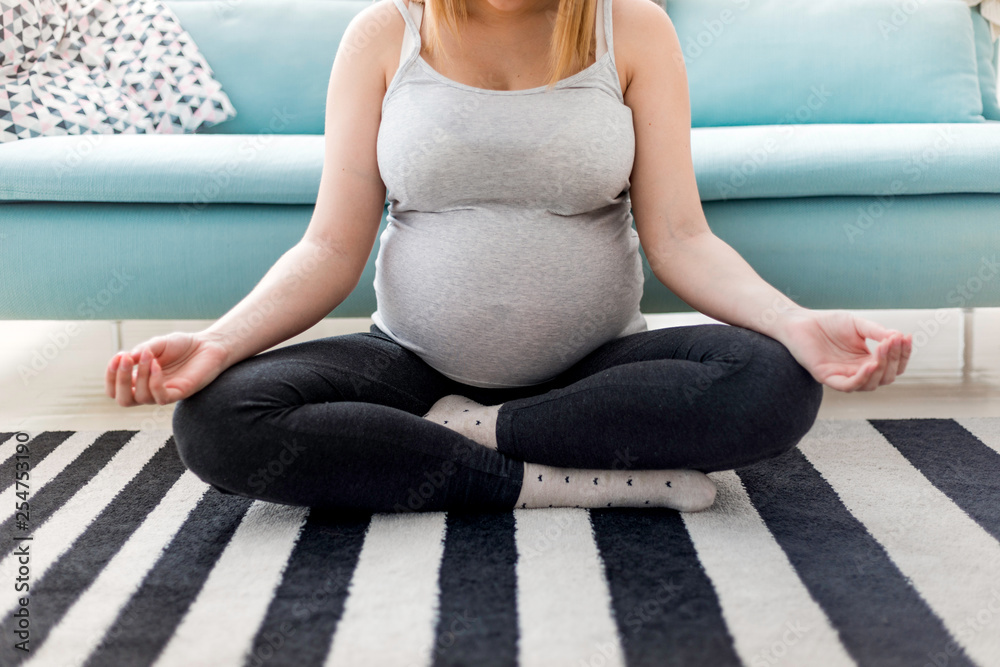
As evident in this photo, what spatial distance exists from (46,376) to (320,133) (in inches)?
30.4

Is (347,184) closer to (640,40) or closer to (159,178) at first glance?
(640,40)

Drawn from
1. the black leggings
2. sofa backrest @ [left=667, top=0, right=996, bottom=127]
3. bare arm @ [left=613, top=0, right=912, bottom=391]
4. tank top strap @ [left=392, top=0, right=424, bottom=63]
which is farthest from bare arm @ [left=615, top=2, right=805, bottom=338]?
sofa backrest @ [left=667, top=0, right=996, bottom=127]

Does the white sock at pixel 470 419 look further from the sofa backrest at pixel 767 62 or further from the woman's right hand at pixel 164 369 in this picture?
the sofa backrest at pixel 767 62

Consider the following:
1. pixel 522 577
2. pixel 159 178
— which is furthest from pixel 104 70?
pixel 522 577

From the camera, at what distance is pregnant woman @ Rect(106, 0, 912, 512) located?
2.80ft

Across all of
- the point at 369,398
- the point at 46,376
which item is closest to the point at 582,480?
the point at 369,398

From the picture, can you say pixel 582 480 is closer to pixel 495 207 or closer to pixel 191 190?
pixel 495 207

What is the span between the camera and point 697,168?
4.35 ft

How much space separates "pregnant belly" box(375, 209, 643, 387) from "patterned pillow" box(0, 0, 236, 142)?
Result: 1.01 metres

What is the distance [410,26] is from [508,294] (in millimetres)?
365

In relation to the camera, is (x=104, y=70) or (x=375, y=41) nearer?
(x=375, y=41)

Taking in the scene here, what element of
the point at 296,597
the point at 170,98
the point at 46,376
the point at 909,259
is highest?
the point at 170,98

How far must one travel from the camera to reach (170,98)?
1.76 metres

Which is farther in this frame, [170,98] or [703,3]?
[703,3]
